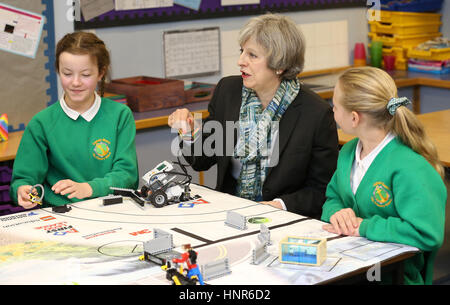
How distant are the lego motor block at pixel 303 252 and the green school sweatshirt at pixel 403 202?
0.70ft

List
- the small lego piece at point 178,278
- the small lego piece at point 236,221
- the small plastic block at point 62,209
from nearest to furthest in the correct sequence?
the small lego piece at point 178,278 → the small lego piece at point 236,221 → the small plastic block at point 62,209

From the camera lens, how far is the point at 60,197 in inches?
87.9

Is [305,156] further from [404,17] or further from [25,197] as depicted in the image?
[404,17]

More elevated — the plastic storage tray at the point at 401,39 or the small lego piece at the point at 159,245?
the plastic storage tray at the point at 401,39

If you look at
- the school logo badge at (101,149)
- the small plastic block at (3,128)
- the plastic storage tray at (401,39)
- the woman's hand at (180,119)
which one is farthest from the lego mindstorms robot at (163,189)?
→ the plastic storage tray at (401,39)

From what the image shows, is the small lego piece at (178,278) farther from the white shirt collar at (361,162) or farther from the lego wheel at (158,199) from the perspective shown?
the white shirt collar at (361,162)

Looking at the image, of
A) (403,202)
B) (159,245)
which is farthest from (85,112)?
(403,202)

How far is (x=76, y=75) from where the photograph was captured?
7.27 ft

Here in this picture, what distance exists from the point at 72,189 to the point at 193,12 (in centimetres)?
191

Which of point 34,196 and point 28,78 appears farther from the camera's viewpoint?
point 28,78

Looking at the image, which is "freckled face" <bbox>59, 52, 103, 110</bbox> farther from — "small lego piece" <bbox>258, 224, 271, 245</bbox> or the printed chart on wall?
the printed chart on wall

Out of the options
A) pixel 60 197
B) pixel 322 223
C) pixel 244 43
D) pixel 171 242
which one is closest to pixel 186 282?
pixel 171 242

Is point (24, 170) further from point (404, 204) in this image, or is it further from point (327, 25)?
point (327, 25)

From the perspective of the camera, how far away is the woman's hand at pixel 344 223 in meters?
1.68
